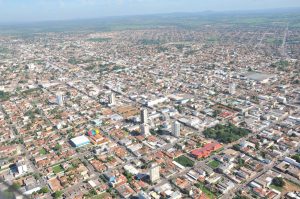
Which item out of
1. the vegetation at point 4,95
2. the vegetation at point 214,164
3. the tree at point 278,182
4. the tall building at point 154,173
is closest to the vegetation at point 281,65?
the vegetation at point 214,164

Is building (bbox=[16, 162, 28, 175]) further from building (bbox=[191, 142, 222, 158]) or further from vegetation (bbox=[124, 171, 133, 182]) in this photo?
building (bbox=[191, 142, 222, 158])

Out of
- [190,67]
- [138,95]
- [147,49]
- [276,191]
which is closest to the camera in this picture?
[276,191]

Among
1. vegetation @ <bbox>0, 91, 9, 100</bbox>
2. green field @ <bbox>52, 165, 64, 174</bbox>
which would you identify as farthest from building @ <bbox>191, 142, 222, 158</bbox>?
vegetation @ <bbox>0, 91, 9, 100</bbox>

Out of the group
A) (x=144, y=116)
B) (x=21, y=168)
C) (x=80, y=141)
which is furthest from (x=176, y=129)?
(x=21, y=168)

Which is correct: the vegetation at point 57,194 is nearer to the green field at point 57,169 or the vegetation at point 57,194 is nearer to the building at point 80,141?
the green field at point 57,169

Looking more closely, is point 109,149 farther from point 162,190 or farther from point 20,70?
point 20,70

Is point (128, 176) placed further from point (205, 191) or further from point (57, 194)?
point (205, 191)

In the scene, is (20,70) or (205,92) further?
(20,70)

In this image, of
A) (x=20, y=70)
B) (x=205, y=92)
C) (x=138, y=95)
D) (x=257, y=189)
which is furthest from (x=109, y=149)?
(x=20, y=70)
